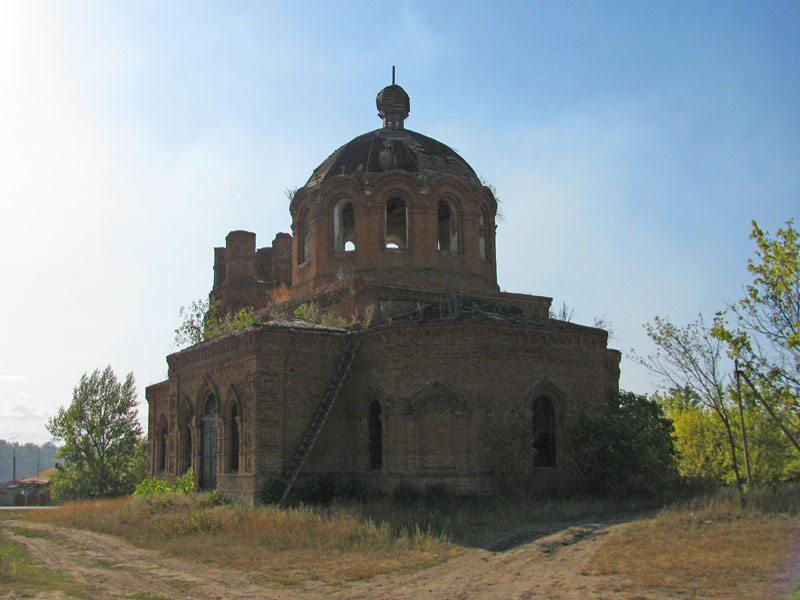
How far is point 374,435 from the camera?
17.7m

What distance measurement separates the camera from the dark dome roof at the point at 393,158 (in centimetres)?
2189

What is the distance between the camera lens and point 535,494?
52.7ft

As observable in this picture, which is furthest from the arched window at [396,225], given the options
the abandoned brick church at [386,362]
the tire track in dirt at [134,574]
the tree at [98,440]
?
the tree at [98,440]

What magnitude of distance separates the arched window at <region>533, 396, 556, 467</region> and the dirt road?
405 centimetres

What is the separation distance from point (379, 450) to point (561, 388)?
174 inches

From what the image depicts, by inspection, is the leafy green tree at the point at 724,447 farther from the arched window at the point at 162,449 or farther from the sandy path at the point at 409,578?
the arched window at the point at 162,449

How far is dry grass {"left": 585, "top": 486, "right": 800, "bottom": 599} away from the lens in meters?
8.74

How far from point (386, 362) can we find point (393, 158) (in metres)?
7.24

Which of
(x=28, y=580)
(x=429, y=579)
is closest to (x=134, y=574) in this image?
(x=28, y=580)

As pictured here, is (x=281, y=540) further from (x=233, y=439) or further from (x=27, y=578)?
(x=233, y=439)

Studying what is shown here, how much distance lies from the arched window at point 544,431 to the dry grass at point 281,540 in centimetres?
497

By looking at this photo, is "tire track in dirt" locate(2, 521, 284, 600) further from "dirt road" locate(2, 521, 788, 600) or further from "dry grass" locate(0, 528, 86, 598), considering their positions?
"dry grass" locate(0, 528, 86, 598)

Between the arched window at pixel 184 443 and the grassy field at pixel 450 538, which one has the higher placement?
the arched window at pixel 184 443

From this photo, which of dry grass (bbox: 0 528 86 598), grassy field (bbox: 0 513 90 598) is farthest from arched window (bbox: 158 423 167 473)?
dry grass (bbox: 0 528 86 598)
